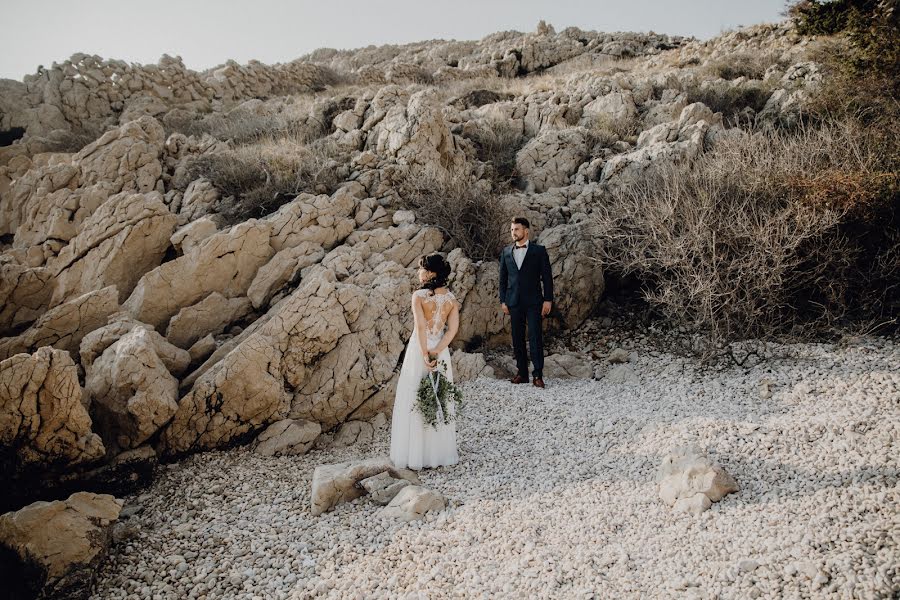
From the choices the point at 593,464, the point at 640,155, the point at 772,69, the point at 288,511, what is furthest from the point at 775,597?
the point at 772,69

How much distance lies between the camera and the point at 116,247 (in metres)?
8.44

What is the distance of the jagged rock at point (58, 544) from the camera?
4.17m

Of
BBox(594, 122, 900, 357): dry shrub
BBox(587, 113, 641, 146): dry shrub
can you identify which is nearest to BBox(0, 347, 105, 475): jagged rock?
BBox(594, 122, 900, 357): dry shrub

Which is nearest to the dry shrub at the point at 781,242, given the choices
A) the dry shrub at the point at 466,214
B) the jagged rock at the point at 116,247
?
the dry shrub at the point at 466,214

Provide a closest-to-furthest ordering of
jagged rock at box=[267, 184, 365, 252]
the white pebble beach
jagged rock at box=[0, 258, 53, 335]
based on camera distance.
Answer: the white pebble beach, jagged rock at box=[0, 258, 53, 335], jagged rock at box=[267, 184, 365, 252]

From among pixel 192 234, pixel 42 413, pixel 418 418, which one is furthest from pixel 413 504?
pixel 192 234

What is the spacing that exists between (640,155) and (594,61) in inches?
586

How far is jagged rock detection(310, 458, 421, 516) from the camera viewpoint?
5.08m

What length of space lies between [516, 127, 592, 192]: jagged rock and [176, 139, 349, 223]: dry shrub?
4304 mm

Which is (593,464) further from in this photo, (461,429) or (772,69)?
(772,69)

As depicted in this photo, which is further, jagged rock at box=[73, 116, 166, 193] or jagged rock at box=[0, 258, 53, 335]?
jagged rock at box=[73, 116, 166, 193]

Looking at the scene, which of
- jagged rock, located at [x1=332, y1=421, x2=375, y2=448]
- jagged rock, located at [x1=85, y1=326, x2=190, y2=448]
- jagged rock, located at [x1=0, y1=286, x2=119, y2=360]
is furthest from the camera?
jagged rock, located at [x1=0, y1=286, x2=119, y2=360]

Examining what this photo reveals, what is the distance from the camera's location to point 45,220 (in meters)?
9.82

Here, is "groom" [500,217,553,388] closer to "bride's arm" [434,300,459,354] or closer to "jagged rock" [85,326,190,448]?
"bride's arm" [434,300,459,354]
